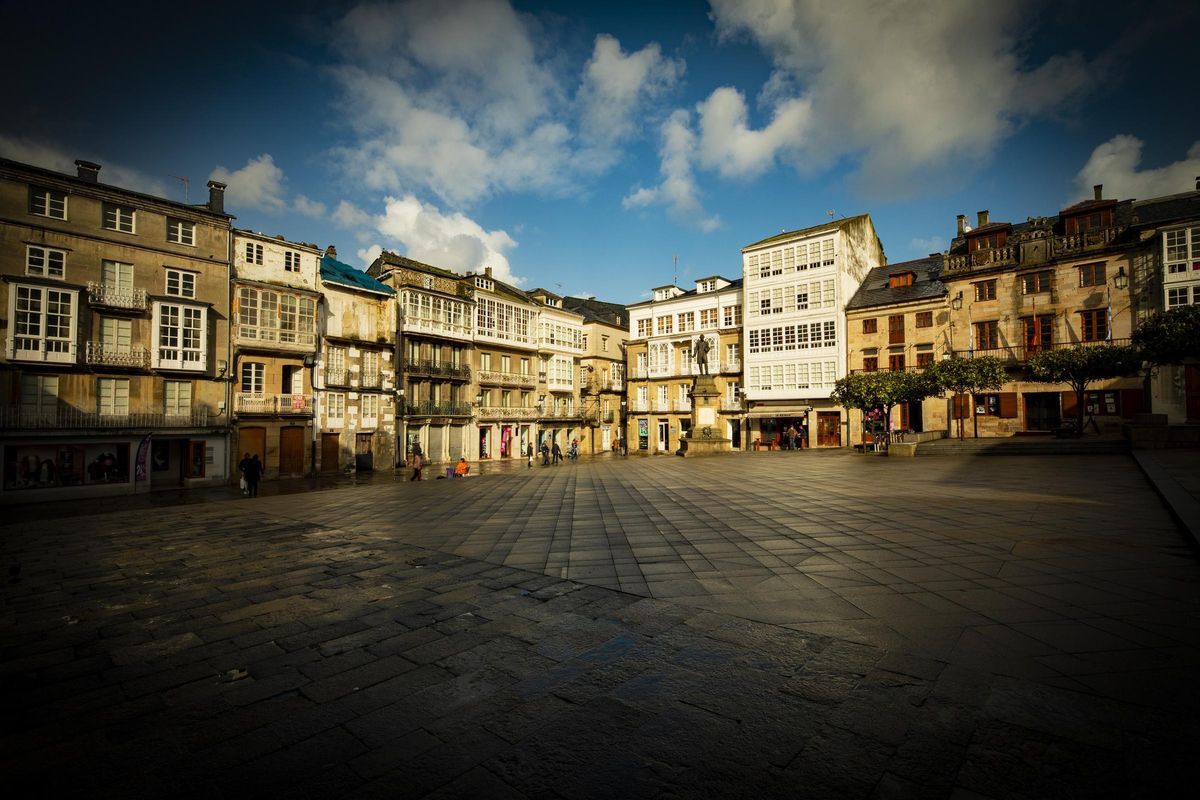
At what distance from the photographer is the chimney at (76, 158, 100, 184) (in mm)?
23688

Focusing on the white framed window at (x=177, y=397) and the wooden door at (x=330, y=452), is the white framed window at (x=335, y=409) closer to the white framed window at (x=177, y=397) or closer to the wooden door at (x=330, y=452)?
the wooden door at (x=330, y=452)

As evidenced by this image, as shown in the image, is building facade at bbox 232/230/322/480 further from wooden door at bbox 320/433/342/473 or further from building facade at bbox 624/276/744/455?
building facade at bbox 624/276/744/455

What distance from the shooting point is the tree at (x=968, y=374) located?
1075 inches

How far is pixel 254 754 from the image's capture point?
10.2 feet

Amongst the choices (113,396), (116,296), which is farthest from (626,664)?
(116,296)

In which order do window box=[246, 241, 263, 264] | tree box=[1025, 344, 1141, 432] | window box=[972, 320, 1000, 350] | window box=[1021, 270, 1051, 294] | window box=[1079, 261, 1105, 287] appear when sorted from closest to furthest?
tree box=[1025, 344, 1141, 432] → window box=[246, 241, 263, 264] → window box=[1079, 261, 1105, 287] → window box=[1021, 270, 1051, 294] → window box=[972, 320, 1000, 350]

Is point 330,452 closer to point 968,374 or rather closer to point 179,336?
point 179,336

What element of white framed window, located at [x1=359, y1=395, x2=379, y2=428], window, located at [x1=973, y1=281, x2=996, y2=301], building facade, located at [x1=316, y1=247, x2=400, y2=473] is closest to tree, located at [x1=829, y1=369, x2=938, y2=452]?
window, located at [x1=973, y1=281, x2=996, y2=301]

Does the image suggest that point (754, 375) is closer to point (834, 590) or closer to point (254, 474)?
point (254, 474)

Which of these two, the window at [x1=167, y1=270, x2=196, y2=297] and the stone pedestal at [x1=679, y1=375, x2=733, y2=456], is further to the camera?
the stone pedestal at [x1=679, y1=375, x2=733, y2=456]

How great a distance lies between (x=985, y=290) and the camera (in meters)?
35.1

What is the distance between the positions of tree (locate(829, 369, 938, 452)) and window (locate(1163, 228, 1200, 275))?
1414 centimetres

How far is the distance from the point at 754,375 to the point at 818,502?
108 feet

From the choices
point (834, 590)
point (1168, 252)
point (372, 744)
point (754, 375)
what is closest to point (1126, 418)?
point (1168, 252)
